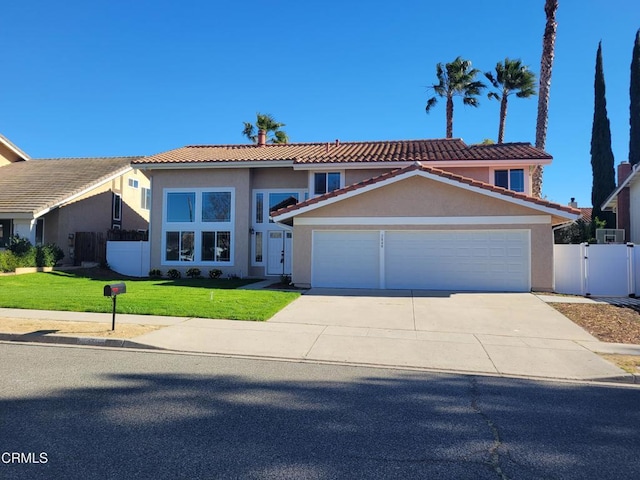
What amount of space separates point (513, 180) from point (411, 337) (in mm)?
11995

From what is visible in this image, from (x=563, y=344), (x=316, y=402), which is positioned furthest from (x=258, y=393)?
(x=563, y=344)

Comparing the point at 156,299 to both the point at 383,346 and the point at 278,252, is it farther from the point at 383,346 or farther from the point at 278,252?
the point at 278,252

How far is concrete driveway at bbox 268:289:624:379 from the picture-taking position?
23.1ft

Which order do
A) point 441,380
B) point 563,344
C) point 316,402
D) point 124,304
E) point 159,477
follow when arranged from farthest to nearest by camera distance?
1. point 124,304
2. point 563,344
3. point 441,380
4. point 316,402
5. point 159,477

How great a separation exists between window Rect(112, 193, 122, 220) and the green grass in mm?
9245

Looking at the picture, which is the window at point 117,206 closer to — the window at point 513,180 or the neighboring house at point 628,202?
the window at point 513,180

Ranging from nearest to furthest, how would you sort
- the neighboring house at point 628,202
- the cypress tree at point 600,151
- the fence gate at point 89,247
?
the neighboring house at point 628,202
the fence gate at point 89,247
the cypress tree at point 600,151

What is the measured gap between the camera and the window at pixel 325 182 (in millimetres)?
19219

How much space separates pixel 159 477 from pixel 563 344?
7757 mm

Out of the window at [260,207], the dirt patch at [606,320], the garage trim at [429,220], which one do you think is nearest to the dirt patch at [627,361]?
the dirt patch at [606,320]

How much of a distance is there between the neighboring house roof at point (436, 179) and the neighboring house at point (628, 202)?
8369 mm

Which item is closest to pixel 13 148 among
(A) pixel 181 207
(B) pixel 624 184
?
(A) pixel 181 207

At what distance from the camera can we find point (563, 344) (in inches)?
330

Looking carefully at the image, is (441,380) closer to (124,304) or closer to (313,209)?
(124,304)
